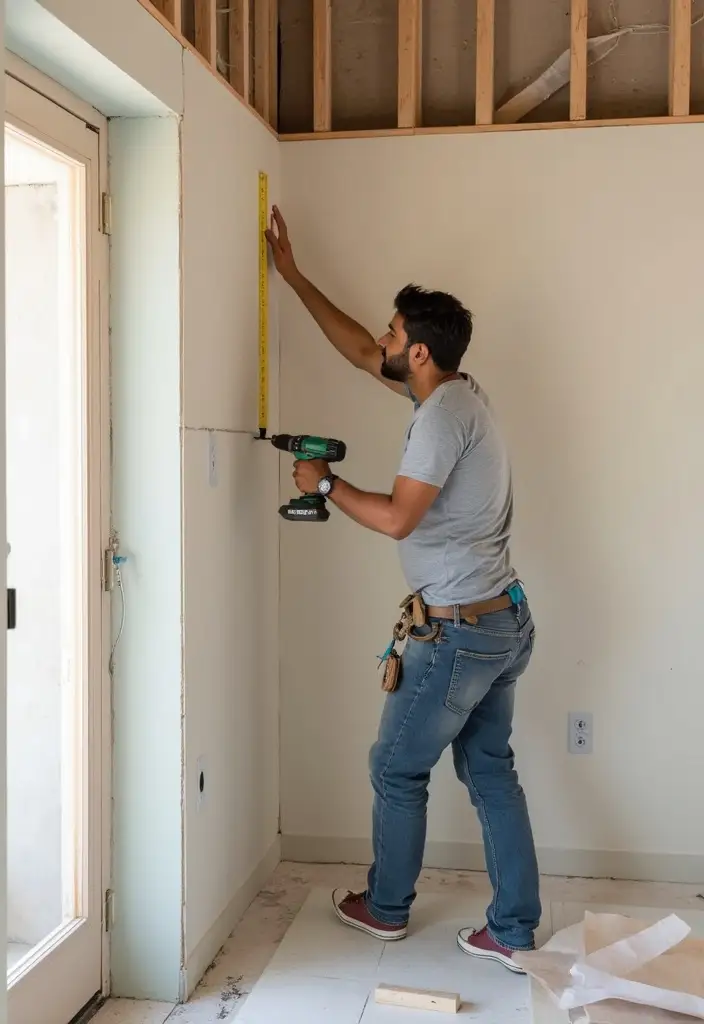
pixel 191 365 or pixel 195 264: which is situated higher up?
pixel 195 264

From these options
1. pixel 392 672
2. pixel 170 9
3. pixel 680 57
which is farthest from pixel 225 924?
pixel 680 57

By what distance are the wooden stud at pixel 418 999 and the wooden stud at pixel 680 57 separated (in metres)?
2.63

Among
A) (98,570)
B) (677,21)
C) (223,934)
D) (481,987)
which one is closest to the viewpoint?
(98,570)

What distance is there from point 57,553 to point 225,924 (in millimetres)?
1195

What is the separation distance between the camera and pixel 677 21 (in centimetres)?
316

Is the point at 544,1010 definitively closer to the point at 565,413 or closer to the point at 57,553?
the point at 57,553

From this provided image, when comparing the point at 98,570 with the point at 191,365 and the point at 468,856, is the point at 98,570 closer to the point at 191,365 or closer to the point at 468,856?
the point at 191,365

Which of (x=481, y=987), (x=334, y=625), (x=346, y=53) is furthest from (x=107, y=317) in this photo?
(x=481, y=987)

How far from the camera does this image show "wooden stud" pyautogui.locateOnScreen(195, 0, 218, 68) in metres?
2.70

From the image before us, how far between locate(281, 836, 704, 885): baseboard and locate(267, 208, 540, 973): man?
49 centimetres

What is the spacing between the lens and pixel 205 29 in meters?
2.70

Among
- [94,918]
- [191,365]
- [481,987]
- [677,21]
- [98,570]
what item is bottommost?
[481,987]

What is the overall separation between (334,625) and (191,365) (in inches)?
47.5

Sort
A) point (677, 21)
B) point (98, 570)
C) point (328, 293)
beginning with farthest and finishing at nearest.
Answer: point (328, 293), point (677, 21), point (98, 570)
